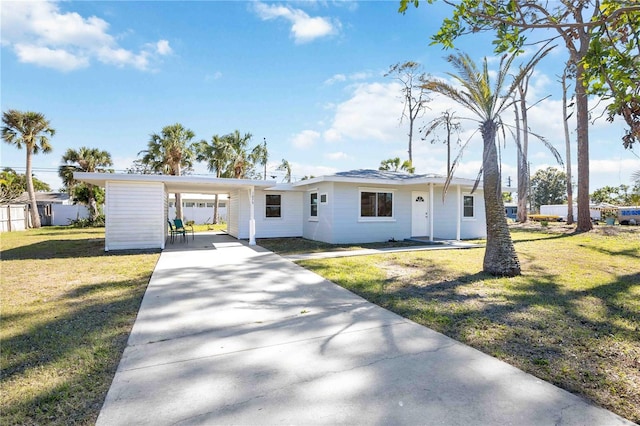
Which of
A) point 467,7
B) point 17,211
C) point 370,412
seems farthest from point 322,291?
point 17,211

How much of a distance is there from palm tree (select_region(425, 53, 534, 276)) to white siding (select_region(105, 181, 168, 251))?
989 cm

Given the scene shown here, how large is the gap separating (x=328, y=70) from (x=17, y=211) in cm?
2416

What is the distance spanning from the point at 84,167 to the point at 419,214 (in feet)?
83.5

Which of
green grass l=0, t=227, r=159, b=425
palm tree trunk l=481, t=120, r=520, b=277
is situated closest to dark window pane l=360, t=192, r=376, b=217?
palm tree trunk l=481, t=120, r=520, b=277

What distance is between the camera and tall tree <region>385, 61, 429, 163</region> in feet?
83.7

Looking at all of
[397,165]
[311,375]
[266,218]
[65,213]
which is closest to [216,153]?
[266,218]

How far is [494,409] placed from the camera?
7.61 feet

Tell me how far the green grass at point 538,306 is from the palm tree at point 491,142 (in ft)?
1.48

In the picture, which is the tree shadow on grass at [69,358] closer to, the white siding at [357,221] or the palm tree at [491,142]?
the palm tree at [491,142]

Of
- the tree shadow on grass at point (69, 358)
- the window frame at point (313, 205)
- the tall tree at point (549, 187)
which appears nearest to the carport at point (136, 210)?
the window frame at point (313, 205)

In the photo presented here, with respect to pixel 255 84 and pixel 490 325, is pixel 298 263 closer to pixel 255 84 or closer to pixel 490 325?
pixel 490 325

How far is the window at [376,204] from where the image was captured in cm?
1328

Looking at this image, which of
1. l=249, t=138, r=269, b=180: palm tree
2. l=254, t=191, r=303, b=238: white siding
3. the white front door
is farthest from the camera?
l=249, t=138, r=269, b=180: palm tree

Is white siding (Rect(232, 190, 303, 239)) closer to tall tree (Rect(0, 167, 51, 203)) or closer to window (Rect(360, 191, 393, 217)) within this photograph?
window (Rect(360, 191, 393, 217))
